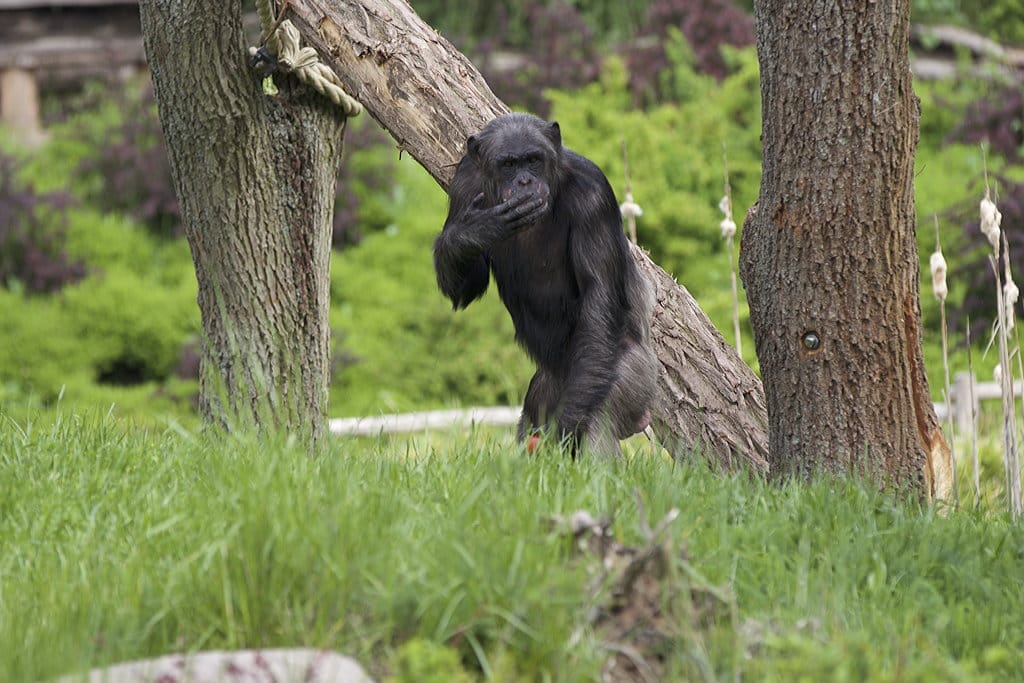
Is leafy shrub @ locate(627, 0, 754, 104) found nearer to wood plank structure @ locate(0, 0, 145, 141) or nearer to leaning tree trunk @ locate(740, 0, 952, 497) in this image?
wood plank structure @ locate(0, 0, 145, 141)

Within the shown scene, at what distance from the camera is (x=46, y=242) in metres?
11.4

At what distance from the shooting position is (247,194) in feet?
16.5

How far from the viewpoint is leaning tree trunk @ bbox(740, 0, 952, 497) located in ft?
14.4

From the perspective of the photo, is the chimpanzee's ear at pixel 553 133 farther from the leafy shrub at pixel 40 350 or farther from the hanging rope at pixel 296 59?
the leafy shrub at pixel 40 350

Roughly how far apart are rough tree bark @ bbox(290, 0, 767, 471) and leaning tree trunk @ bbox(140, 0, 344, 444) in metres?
0.33

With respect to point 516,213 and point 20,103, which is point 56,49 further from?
point 516,213

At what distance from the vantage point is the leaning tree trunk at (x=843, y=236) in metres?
4.38

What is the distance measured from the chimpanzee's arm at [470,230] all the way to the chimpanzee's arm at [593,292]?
322mm

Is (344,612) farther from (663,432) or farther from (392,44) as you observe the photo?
(392,44)

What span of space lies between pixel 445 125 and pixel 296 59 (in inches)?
30.5

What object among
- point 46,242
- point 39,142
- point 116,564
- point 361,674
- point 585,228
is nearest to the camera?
point 361,674

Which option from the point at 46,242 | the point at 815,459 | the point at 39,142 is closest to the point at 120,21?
the point at 39,142

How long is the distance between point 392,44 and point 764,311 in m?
2.08

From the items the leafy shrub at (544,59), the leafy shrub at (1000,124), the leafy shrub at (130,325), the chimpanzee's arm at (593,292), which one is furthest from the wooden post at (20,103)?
the chimpanzee's arm at (593,292)
